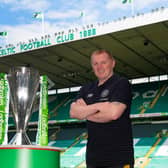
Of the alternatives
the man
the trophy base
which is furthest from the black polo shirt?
the trophy base

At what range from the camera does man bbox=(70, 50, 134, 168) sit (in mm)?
2664

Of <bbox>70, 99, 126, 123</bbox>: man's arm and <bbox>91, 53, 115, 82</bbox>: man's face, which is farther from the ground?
<bbox>91, 53, 115, 82</bbox>: man's face

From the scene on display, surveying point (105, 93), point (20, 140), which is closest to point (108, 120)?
point (105, 93)

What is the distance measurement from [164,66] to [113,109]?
54.2ft

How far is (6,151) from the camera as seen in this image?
2.51 metres

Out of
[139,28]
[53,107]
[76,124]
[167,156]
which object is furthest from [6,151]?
[53,107]

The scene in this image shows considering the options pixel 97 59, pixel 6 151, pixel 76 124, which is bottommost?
pixel 6 151

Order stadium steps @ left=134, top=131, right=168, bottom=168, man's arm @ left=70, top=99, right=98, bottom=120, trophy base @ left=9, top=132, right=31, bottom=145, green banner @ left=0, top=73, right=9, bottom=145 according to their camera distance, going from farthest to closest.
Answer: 1. stadium steps @ left=134, top=131, right=168, bottom=168
2. green banner @ left=0, top=73, right=9, bottom=145
3. man's arm @ left=70, top=99, right=98, bottom=120
4. trophy base @ left=9, top=132, right=31, bottom=145

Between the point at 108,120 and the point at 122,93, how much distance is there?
Result: 0.79ft

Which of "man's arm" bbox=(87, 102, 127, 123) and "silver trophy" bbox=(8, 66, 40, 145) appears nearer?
"man's arm" bbox=(87, 102, 127, 123)

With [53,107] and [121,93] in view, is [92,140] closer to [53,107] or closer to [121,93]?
[121,93]

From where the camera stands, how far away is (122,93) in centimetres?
272

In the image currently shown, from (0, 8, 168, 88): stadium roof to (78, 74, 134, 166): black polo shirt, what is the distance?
978 cm

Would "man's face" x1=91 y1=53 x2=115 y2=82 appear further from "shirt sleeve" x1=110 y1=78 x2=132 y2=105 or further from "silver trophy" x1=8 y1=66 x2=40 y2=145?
"silver trophy" x1=8 y1=66 x2=40 y2=145
